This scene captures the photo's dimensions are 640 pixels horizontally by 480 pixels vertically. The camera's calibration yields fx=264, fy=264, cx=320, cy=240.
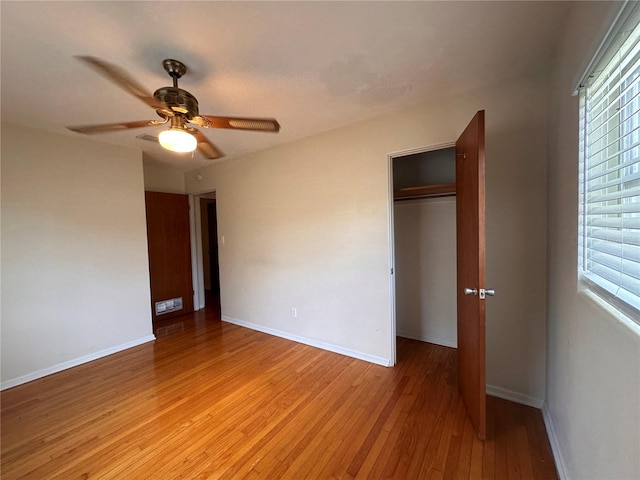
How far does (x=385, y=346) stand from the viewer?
2.52 m

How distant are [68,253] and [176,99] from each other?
7.62 feet

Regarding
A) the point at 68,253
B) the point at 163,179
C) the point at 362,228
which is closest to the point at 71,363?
the point at 68,253

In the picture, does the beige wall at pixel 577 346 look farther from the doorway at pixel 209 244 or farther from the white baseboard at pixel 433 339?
the doorway at pixel 209 244

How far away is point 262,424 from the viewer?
180 cm

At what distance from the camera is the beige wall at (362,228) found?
6.09ft

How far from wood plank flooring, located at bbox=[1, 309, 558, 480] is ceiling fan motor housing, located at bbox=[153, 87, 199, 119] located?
80.0 inches

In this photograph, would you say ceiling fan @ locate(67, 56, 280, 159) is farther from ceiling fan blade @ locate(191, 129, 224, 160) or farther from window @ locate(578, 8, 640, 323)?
window @ locate(578, 8, 640, 323)

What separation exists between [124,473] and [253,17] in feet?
8.15

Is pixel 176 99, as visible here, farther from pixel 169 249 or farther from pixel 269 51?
pixel 169 249

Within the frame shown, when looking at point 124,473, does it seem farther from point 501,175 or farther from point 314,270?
point 501,175

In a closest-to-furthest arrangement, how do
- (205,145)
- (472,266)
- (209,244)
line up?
(472,266), (205,145), (209,244)

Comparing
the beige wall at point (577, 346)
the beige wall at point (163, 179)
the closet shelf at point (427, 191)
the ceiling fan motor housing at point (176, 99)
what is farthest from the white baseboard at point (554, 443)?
the beige wall at point (163, 179)

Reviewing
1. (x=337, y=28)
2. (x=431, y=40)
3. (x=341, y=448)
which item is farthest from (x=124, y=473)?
(x=431, y=40)

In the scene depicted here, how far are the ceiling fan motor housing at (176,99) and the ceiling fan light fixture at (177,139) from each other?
11cm
